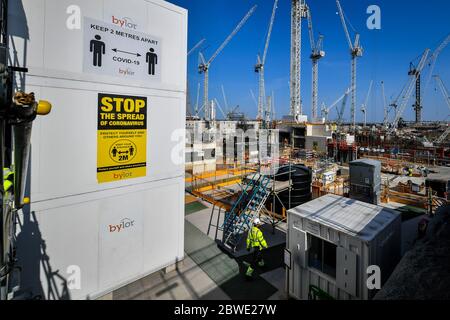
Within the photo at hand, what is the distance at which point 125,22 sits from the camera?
761 cm

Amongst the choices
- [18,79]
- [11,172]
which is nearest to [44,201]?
[11,172]

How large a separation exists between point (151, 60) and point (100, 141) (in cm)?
329

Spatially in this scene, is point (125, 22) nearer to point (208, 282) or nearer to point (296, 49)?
point (208, 282)

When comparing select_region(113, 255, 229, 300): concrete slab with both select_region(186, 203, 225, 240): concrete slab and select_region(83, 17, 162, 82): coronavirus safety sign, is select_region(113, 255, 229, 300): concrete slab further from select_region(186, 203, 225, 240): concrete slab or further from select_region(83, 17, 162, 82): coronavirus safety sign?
select_region(83, 17, 162, 82): coronavirus safety sign

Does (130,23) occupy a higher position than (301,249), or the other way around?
(130,23)

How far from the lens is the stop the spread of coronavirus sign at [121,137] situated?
735 centimetres

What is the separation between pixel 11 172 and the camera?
444 centimetres

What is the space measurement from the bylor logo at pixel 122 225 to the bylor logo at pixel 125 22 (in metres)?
6.27

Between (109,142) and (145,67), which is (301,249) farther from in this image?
(145,67)

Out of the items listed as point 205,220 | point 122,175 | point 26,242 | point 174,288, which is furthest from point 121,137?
point 205,220

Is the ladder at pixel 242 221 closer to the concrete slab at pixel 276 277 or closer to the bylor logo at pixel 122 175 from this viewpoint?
the concrete slab at pixel 276 277

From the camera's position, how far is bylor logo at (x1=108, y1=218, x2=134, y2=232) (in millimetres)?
7770

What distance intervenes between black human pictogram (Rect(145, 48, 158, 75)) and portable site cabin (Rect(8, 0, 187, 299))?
3 cm

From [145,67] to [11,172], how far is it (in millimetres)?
5192
